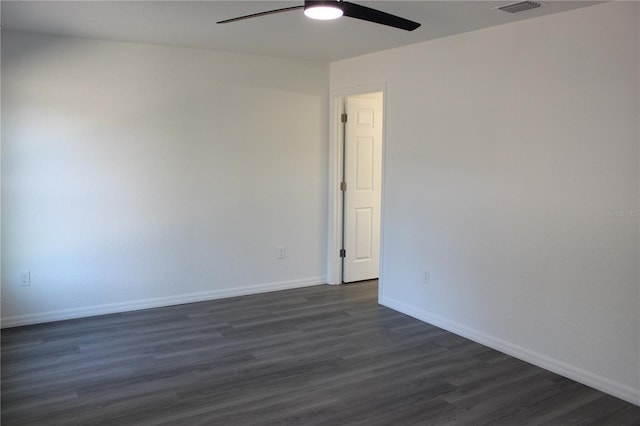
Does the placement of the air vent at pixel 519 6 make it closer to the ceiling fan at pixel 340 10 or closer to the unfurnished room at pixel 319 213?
the unfurnished room at pixel 319 213

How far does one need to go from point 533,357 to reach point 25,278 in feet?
13.1

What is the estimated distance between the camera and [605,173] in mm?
3100

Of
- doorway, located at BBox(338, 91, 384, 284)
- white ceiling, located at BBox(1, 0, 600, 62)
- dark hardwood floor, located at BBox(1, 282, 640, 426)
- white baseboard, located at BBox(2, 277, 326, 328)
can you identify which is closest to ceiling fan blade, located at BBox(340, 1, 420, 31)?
white ceiling, located at BBox(1, 0, 600, 62)

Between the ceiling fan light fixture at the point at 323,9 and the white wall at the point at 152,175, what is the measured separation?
236cm

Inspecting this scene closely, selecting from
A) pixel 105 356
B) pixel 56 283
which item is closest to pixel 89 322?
pixel 56 283

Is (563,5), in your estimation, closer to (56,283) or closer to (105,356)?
(105,356)

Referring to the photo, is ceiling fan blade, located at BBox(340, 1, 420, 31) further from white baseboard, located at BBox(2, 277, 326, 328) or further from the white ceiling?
white baseboard, located at BBox(2, 277, 326, 328)

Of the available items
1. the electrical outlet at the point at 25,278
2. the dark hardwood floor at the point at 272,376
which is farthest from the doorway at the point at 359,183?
the electrical outlet at the point at 25,278

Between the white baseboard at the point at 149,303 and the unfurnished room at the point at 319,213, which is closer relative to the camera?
the unfurnished room at the point at 319,213

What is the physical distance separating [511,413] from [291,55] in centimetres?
368

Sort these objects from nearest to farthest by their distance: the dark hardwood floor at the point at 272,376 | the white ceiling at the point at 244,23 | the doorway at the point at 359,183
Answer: the dark hardwood floor at the point at 272,376 → the white ceiling at the point at 244,23 → the doorway at the point at 359,183

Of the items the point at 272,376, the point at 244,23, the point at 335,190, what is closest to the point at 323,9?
the point at 244,23

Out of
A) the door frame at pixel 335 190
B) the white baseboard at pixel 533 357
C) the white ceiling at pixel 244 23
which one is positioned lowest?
the white baseboard at pixel 533 357

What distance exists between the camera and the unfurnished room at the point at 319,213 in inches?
120
